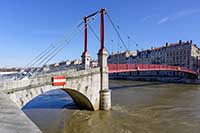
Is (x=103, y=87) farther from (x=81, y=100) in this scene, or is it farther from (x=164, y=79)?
(x=164, y=79)

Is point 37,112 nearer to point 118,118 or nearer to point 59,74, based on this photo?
point 59,74

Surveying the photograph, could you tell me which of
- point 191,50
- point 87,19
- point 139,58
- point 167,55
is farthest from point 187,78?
point 87,19

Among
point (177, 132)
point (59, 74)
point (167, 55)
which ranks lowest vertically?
point (177, 132)

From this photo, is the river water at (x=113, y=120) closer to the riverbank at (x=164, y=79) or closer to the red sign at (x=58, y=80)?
the red sign at (x=58, y=80)

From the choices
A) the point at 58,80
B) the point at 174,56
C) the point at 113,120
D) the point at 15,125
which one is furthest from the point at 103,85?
the point at 174,56

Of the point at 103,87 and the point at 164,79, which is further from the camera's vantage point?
the point at 164,79

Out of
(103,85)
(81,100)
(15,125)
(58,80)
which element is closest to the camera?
(15,125)

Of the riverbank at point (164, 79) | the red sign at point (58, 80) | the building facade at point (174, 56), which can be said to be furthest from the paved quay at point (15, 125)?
the building facade at point (174, 56)

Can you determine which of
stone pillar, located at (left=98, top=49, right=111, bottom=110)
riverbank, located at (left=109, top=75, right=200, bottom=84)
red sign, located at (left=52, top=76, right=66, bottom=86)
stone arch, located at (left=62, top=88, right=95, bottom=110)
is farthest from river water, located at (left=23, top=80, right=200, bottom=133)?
riverbank, located at (left=109, top=75, right=200, bottom=84)

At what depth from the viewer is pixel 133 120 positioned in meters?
13.3

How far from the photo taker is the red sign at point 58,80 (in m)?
12.6

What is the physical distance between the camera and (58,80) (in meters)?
12.8

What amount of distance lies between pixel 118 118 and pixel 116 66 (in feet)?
24.4

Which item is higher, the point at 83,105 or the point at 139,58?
the point at 139,58
